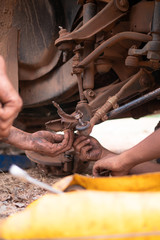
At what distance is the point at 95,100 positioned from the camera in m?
1.75

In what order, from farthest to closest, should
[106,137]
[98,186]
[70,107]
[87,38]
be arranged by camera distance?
1. [106,137]
2. [70,107]
3. [87,38]
4. [98,186]

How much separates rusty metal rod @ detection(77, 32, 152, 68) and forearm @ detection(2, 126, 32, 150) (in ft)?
1.70

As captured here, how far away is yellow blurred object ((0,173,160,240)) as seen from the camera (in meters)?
0.52

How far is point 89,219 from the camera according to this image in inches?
20.8

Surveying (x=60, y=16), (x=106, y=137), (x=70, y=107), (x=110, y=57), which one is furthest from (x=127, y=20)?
(x=106, y=137)

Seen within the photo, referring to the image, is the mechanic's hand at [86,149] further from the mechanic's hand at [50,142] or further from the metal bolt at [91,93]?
the metal bolt at [91,93]

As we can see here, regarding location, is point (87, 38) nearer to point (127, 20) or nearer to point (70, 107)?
point (127, 20)

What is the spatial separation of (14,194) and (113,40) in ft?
3.33

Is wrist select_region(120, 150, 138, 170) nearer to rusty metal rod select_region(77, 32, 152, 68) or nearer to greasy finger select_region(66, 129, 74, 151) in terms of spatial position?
greasy finger select_region(66, 129, 74, 151)

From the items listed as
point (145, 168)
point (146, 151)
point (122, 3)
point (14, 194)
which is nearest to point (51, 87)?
point (14, 194)

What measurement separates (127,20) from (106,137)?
3.46m

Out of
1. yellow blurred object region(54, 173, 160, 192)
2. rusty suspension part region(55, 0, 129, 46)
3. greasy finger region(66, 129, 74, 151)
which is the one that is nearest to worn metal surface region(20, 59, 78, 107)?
A: rusty suspension part region(55, 0, 129, 46)

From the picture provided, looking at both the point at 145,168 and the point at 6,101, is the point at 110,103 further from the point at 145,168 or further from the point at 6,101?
the point at 6,101

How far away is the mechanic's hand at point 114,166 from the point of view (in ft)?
4.30
